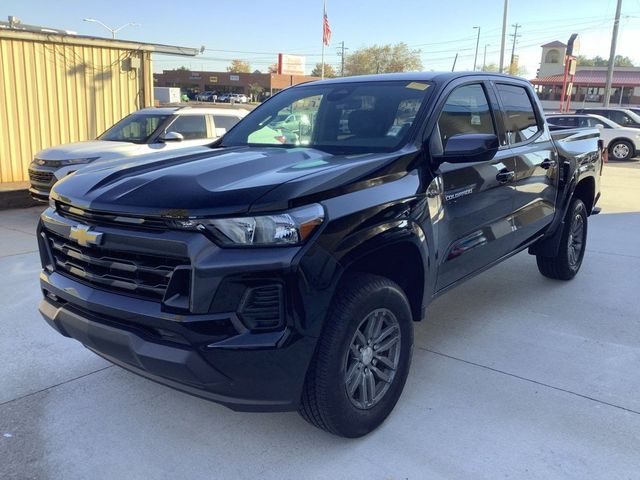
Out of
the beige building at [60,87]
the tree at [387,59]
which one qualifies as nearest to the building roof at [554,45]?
the tree at [387,59]

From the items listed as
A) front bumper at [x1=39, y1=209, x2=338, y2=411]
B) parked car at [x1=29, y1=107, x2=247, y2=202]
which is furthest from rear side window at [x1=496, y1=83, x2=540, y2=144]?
parked car at [x1=29, y1=107, x2=247, y2=202]

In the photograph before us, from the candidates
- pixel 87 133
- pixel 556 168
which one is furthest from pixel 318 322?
pixel 87 133

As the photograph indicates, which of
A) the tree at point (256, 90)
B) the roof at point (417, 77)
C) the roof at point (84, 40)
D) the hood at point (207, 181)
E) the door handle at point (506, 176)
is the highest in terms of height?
the tree at point (256, 90)

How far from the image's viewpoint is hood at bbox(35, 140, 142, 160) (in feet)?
27.3

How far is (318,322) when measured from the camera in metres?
2.41

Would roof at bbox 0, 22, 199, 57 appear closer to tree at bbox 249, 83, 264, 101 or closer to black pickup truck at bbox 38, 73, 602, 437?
black pickup truck at bbox 38, 73, 602, 437

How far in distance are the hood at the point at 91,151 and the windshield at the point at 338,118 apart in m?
4.80

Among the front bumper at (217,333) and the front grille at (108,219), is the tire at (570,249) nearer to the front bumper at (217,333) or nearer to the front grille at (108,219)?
the front bumper at (217,333)

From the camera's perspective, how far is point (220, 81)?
265 feet

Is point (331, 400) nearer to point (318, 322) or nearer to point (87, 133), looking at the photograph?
point (318, 322)

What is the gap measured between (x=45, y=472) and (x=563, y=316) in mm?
3914

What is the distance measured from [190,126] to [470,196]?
7110 millimetres

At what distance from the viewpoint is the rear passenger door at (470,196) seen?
334 centimetres

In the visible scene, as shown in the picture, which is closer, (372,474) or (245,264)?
(245,264)
